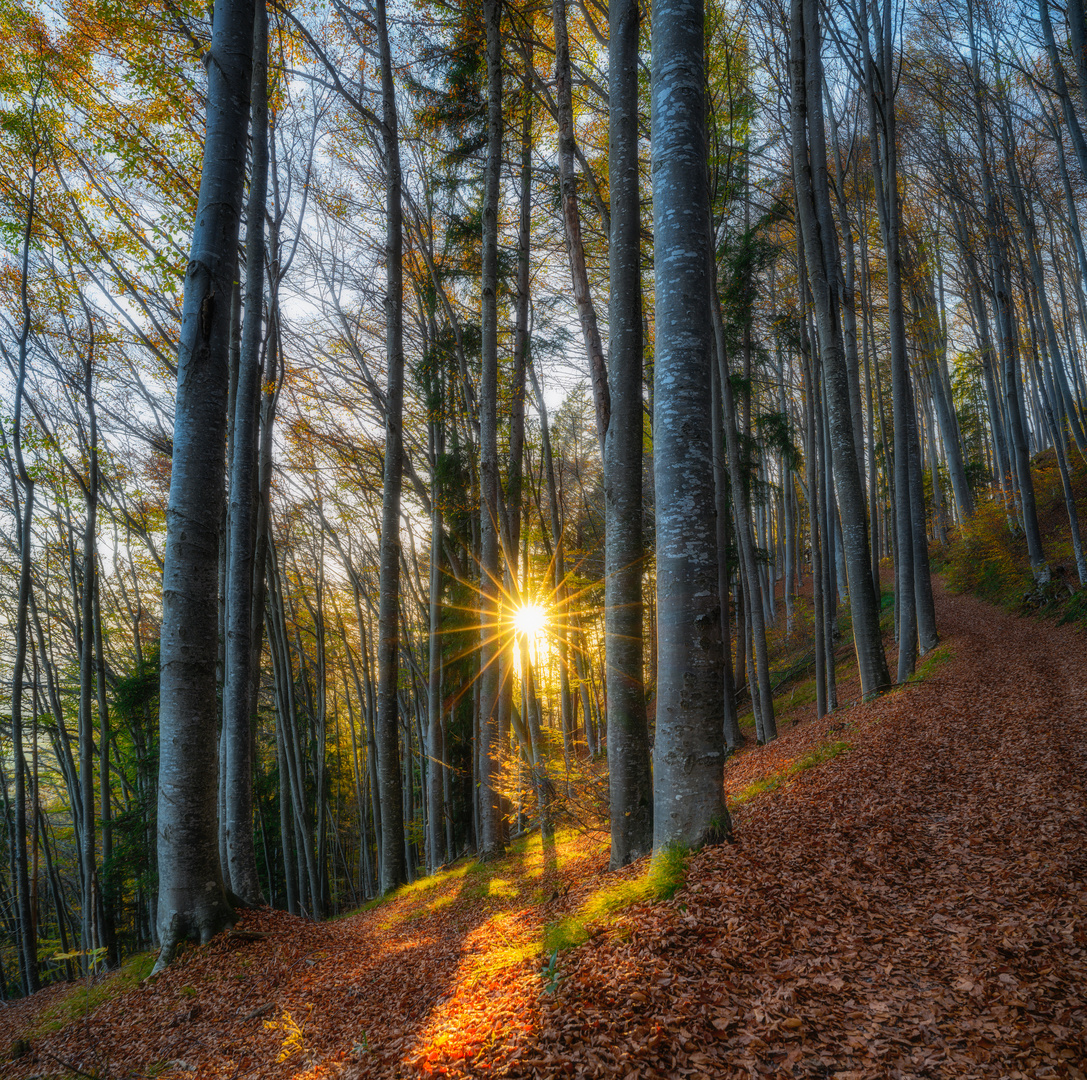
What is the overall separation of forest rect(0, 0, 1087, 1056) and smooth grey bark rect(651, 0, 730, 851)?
0.09 feet

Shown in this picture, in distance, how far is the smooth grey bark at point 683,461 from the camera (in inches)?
156

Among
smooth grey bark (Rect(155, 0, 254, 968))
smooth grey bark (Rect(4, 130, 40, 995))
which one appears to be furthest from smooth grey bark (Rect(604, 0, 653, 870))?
smooth grey bark (Rect(4, 130, 40, 995))

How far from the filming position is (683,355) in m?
4.20

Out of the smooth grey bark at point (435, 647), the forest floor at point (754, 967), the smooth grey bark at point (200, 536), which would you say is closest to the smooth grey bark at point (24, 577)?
the forest floor at point (754, 967)

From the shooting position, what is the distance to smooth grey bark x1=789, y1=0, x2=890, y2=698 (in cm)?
891

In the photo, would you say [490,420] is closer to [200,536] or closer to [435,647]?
[200,536]

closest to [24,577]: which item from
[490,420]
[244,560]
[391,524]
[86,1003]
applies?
[244,560]

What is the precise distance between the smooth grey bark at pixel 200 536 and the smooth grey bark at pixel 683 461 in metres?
3.63

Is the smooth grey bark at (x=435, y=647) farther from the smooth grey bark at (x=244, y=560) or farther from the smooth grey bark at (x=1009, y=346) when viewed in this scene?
the smooth grey bark at (x=1009, y=346)

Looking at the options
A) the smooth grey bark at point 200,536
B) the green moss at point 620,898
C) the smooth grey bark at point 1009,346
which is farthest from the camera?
the smooth grey bark at point 1009,346

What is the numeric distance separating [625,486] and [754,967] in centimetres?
383

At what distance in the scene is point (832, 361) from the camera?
29.9ft

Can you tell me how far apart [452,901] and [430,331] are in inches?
391

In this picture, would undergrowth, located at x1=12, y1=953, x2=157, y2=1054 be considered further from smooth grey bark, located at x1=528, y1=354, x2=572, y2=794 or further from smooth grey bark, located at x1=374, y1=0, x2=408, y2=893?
smooth grey bark, located at x1=528, y1=354, x2=572, y2=794
